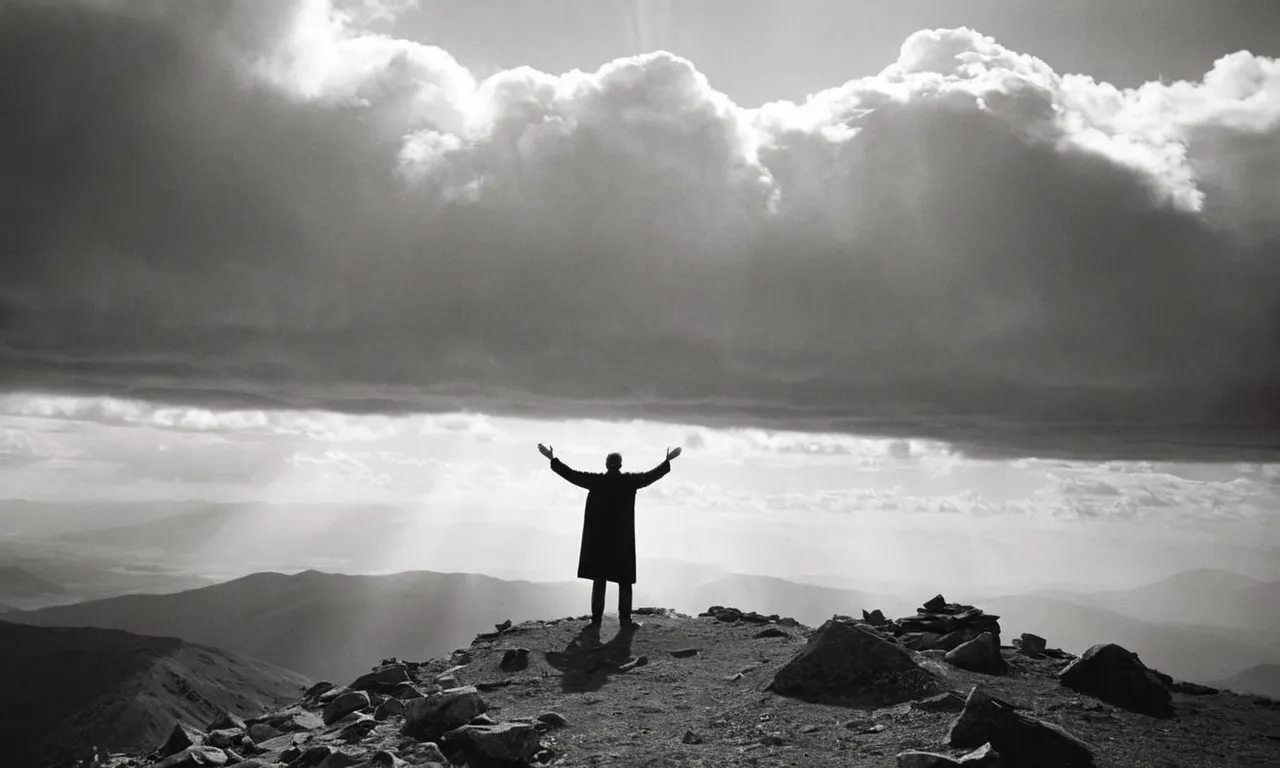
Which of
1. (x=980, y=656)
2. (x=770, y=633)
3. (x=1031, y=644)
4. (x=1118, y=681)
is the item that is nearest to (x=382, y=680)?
(x=770, y=633)

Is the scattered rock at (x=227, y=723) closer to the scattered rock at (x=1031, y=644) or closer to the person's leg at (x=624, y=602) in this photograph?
the person's leg at (x=624, y=602)

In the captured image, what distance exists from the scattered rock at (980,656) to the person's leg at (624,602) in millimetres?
7994

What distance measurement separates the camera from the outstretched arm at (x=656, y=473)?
19.8m

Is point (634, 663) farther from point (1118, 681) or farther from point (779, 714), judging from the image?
point (1118, 681)

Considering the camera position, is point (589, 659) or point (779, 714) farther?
point (589, 659)

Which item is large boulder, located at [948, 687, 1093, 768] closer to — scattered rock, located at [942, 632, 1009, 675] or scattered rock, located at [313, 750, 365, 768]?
scattered rock, located at [942, 632, 1009, 675]

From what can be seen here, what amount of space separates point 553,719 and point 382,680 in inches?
220

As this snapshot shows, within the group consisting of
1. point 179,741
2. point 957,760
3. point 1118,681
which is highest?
point 957,760

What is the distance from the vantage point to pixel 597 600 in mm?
20562

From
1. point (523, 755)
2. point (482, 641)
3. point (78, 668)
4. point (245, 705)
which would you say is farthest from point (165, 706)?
point (523, 755)

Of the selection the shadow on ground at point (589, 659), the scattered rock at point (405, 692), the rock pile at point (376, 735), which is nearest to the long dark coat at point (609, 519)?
the shadow on ground at point (589, 659)

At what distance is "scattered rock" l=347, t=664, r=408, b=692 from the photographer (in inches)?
640

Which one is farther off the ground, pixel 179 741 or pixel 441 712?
pixel 441 712

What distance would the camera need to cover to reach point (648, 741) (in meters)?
11.6
